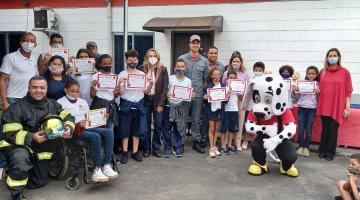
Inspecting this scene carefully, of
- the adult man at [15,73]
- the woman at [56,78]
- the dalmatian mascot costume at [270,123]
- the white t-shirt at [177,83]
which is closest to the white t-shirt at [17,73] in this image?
the adult man at [15,73]

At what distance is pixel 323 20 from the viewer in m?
7.96

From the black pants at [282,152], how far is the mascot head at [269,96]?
1.49 feet

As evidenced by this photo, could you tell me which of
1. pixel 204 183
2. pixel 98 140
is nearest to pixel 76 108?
pixel 98 140

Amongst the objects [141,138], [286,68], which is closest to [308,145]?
[286,68]

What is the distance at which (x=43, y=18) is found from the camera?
10.0 meters

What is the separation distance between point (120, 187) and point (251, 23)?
558 cm

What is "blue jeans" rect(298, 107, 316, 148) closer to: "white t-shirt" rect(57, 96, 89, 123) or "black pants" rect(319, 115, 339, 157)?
"black pants" rect(319, 115, 339, 157)

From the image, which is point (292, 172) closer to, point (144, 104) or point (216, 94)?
point (216, 94)

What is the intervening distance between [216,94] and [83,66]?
2.26 m

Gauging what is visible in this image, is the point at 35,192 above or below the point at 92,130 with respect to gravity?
below

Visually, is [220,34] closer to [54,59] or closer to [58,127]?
[54,59]

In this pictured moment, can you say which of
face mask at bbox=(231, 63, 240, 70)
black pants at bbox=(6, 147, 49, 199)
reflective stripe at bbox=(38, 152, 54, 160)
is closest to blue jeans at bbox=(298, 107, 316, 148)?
face mask at bbox=(231, 63, 240, 70)

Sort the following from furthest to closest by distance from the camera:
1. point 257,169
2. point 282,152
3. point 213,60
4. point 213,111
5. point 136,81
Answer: point 213,60, point 213,111, point 136,81, point 257,169, point 282,152

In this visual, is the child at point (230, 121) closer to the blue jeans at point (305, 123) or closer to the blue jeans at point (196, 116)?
the blue jeans at point (196, 116)
